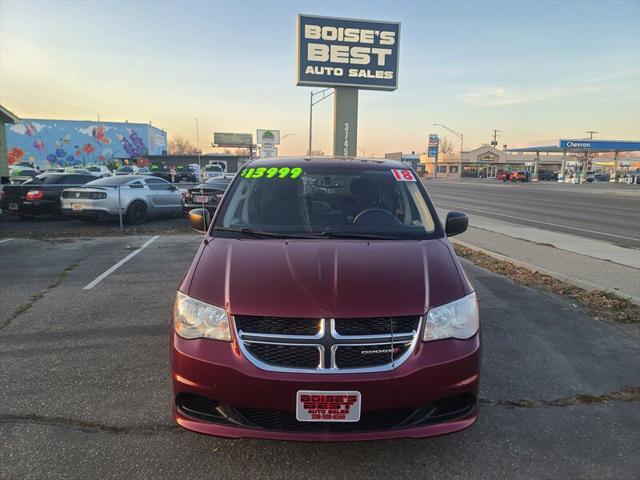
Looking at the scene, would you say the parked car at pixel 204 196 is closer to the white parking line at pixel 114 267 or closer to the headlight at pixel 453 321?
the white parking line at pixel 114 267

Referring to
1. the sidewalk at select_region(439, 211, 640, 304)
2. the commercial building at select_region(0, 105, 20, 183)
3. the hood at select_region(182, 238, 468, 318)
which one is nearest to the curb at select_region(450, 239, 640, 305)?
the sidewalk at select_region(439, 211, 640, 304)

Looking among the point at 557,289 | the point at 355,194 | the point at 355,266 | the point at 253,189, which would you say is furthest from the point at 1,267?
the point at 557,289

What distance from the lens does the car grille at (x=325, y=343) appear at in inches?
94.7

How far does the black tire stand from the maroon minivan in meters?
11.3

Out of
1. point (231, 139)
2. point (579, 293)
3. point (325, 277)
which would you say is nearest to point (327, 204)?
point (325, 277)

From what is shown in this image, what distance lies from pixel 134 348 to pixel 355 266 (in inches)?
102

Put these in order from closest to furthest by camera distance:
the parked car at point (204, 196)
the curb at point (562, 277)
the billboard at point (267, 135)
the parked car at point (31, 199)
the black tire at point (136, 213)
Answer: the curb at point (562, 277) < the black tire at point (136, 213) < the parked car at point (31, 199) < the parked car at point (204, 196) < the billboard at point (267, 135)

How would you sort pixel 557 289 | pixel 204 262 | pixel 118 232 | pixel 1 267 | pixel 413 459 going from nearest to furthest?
pixel 413 459 → pixel 204 262 → pixel 557 289 → pixel 1 267 → pixel 118 232

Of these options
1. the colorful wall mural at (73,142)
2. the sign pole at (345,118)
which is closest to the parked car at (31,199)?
the sign pole at (345,118)

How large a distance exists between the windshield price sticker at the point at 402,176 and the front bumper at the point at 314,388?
1.95m

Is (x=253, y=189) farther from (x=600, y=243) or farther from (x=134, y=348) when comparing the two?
(x=600, y=243)

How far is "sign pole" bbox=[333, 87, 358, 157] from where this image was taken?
2230cm

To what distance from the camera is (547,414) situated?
330cm

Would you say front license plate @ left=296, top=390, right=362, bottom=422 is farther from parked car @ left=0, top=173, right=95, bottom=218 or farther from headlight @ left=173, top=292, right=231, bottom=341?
parked car @ left=0, top=173, right=95, bottom=218
